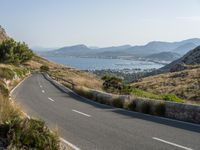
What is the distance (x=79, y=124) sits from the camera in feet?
45.2

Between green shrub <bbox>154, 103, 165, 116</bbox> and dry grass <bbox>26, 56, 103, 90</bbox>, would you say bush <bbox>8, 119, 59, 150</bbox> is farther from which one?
dry grass <bbox>26, 56, 103, 90</bbox>

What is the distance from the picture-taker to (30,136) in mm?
7949

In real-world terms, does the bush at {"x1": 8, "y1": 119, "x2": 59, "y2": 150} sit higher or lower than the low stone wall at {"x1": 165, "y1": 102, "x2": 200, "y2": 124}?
higher

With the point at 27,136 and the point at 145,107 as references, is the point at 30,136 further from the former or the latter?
the point at 145,107

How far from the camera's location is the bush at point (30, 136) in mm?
7738

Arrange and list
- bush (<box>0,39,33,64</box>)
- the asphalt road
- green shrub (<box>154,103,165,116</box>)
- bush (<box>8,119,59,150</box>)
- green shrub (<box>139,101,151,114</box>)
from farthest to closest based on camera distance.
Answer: bush (<box>0,39,33,64</box>) < green shrub (<box>139,101,151,114</box>) < green shrub (<box>154,103,165,116</box>) < the asphalt road < bush (<box>8,119,59,150</box>)

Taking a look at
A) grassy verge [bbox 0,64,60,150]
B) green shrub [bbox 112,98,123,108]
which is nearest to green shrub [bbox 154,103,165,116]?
green shrub [bbox 112,98,123,108]

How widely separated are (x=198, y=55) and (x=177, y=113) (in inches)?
4341

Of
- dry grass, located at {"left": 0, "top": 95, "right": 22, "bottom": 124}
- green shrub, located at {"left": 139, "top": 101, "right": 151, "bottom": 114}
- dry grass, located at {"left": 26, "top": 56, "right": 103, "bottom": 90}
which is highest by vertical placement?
dry grass, located at {"left": 0, "top": 95, "right": 22, "bottom": 124}

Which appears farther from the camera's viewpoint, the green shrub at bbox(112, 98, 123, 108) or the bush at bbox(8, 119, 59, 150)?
the green shrub at bbox(112, 98, 123, 108)

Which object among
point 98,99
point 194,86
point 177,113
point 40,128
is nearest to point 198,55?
point 194,86

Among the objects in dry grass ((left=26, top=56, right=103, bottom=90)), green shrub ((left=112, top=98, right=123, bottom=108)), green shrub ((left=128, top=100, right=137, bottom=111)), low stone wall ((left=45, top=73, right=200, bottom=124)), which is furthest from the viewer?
dry grass ((left=26, top=56, right=103, bottom=90))

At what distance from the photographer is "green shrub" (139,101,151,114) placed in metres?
17.3

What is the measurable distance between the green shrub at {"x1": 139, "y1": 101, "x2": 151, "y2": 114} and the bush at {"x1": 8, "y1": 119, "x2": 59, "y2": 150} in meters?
9.38
